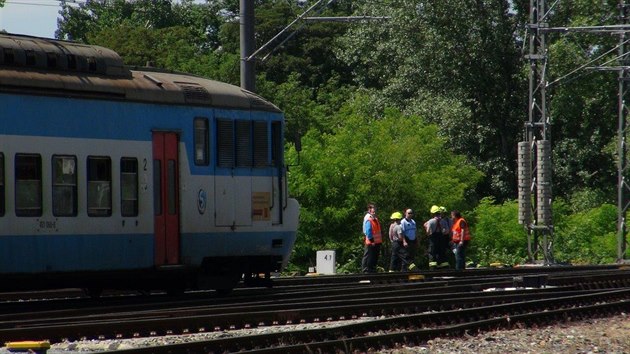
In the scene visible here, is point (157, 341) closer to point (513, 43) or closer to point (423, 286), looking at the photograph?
point (423, 286)

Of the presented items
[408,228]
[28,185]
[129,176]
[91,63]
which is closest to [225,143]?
[129,176]

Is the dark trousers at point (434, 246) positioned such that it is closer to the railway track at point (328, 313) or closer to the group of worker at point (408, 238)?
the group of worker at point (408, 238)

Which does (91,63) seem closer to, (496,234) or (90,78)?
(90,78)

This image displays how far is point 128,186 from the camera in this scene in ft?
64.0

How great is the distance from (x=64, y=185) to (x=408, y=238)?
45.3ft

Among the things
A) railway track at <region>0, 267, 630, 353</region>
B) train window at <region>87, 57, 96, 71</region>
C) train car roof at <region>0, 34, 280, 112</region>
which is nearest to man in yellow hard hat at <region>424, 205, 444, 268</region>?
railway track at <region>0, 267, 630, 353</region>

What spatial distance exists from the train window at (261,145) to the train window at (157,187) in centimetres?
220

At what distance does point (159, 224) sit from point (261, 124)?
9.56 feet

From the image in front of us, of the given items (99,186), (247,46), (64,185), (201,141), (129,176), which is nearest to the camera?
(64,185)

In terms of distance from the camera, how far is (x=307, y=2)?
8481cm

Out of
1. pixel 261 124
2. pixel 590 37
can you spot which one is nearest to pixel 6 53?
pixel 261 124

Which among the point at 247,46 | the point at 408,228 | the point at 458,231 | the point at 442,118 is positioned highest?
the point at 442,118

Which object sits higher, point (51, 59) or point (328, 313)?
point (51, 59)

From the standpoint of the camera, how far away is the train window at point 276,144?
22.1 m
